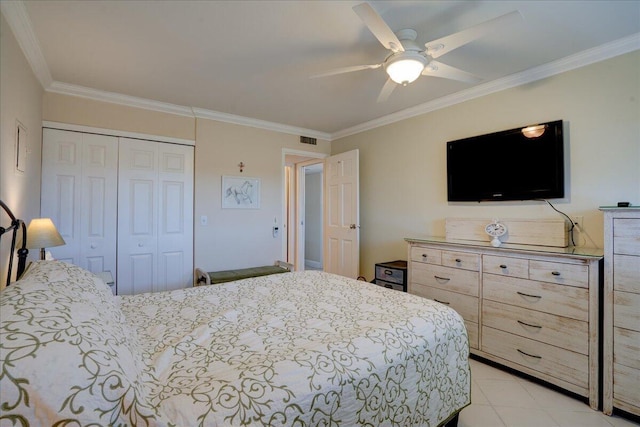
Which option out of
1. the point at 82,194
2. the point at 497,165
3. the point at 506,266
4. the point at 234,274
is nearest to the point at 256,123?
the point at 234,274

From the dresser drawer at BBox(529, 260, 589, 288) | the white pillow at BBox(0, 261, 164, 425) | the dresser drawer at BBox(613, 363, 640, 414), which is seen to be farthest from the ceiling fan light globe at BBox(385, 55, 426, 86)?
the dresser drawer at BBox(613, 363, 640, 414)

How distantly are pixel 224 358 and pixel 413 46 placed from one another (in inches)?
82.6

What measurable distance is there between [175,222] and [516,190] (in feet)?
11.9

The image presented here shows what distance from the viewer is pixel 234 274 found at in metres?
3.57

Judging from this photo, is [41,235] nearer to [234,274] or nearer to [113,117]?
[113,117]

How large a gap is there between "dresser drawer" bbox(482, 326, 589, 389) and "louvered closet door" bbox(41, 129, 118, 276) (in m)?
3.74

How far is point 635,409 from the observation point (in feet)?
5.93

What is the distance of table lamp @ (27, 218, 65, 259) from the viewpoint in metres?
2.04

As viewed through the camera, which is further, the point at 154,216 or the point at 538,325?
the point at 154,216

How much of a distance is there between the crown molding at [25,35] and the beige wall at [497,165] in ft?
10.2

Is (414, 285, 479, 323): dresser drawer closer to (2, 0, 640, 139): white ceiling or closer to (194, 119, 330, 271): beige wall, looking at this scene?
(2, 0, 640, 139): white ceiling

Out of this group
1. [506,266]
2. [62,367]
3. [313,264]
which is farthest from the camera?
[313,264]

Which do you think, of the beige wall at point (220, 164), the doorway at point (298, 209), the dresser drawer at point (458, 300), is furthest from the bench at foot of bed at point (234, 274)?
the dresser drawer at point (458, 300)

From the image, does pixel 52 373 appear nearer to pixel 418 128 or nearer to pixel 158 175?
pixel 158 175
